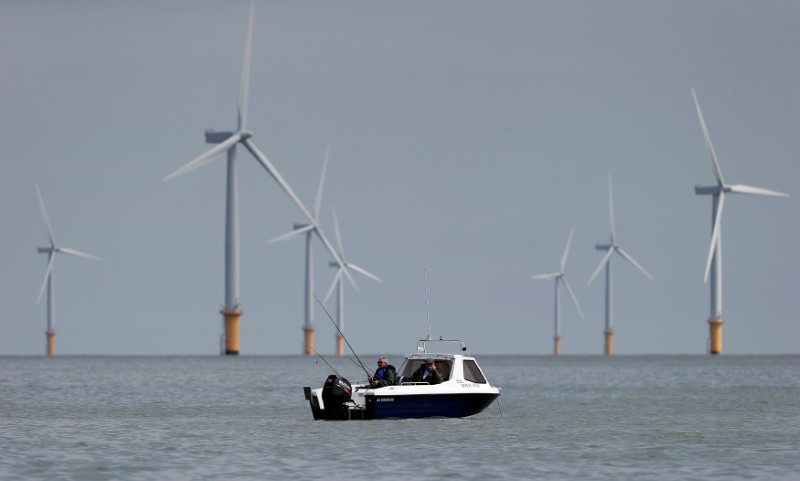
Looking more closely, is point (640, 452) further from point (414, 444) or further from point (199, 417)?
point (199, 417)

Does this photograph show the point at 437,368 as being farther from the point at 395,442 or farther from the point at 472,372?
the point at 395,442

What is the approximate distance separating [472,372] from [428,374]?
8.08ft

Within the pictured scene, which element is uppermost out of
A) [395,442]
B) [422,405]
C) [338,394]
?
[338,394]

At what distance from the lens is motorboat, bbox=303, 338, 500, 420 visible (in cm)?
6353

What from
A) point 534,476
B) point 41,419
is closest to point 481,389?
point 534,476

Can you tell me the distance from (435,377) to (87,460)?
1715 centimetres

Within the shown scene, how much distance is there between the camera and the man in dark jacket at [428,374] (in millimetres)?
65312

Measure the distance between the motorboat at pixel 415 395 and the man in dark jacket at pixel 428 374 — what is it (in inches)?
11.5

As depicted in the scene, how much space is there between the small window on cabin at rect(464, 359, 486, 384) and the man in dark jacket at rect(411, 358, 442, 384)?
144 cm

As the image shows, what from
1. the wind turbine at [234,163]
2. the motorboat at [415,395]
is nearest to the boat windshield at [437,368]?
the motorboat at [415,395]

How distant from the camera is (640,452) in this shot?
5628 cm

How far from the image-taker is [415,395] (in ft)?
209

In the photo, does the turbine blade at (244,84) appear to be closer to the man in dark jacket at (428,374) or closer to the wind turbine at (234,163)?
the wind turbine at (234,163)

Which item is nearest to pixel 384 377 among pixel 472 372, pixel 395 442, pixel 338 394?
pixel 338 394
